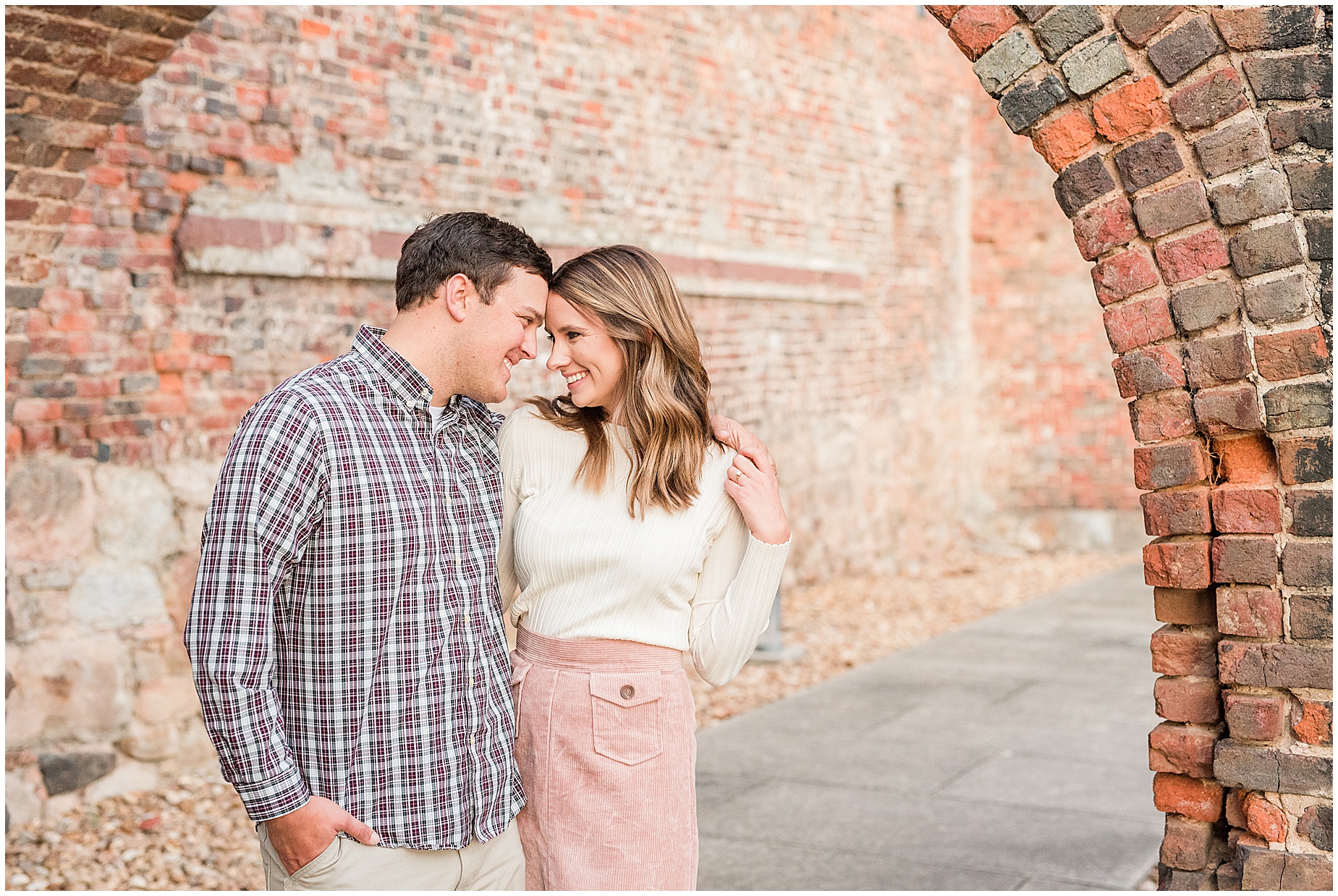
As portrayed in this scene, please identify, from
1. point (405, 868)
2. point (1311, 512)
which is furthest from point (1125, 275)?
point (405, 868)

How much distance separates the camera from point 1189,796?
260 centimetres

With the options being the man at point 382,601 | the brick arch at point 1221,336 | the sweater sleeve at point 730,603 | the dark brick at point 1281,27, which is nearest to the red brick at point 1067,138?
the brick arch at point 1221,336

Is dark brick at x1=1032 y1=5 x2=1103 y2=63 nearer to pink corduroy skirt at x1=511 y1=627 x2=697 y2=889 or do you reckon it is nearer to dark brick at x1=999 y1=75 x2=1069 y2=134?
dark brick at x1=999 y1=75 x2=1069 y2=134

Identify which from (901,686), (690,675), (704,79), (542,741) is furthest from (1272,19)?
(704,79)

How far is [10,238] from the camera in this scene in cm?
422

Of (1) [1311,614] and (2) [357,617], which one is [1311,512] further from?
(2) [357,617]

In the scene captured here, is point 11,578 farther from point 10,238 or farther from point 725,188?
point 725,188

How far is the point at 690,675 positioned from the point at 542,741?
5.02 metres

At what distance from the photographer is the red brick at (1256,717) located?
2434 millimetres

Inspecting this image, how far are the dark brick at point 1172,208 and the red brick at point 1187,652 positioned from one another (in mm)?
824

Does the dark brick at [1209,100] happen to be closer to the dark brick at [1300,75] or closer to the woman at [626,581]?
the dark brick at [1300,75]

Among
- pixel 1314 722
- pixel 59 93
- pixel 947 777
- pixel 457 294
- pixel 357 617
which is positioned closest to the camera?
pixel 357 617

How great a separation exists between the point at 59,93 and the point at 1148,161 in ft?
10.4

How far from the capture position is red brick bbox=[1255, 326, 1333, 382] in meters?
2.33
